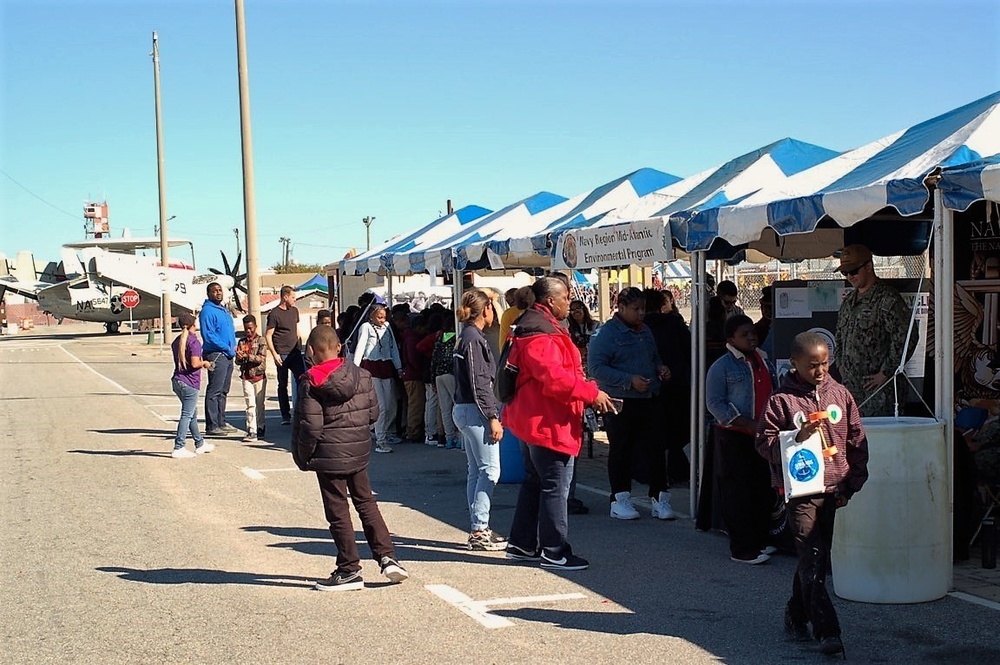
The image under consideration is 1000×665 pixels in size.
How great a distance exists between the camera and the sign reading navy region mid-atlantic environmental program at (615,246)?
9.41m

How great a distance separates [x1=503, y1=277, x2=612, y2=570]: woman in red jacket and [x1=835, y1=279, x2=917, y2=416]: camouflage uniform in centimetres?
201

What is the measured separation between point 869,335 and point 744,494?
1477 millimetres

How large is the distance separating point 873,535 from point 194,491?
6.99 meters

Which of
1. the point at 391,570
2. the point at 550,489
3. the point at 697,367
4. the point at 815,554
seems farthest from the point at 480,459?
the point at 815,554

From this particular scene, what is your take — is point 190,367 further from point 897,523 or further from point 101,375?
point 101,375

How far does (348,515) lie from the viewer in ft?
22.4

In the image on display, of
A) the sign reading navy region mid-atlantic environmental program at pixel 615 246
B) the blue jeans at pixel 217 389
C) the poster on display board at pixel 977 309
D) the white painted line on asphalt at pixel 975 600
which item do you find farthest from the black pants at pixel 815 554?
the blue jeans at pixel 217 389

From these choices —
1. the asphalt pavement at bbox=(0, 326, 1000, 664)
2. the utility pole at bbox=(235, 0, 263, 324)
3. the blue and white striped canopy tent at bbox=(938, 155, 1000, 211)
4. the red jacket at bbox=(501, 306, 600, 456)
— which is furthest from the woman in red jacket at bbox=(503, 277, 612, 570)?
the utility pole at bbox=(235, 0, 263, 324)

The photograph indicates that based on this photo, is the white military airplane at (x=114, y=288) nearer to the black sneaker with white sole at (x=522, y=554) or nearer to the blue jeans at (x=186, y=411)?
the blue jeans at (x=186, y=411)

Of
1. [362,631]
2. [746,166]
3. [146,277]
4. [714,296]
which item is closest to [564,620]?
[362,631]

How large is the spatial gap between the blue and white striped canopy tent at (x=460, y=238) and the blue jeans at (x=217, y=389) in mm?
2953

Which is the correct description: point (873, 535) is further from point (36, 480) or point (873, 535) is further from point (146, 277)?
point (146, 277)

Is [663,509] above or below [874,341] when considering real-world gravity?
below

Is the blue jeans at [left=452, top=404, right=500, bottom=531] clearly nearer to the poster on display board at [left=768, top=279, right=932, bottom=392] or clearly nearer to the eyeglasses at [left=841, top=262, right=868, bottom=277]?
the eyeglasses at [left=841, top=262, right=868, bottom=277]
